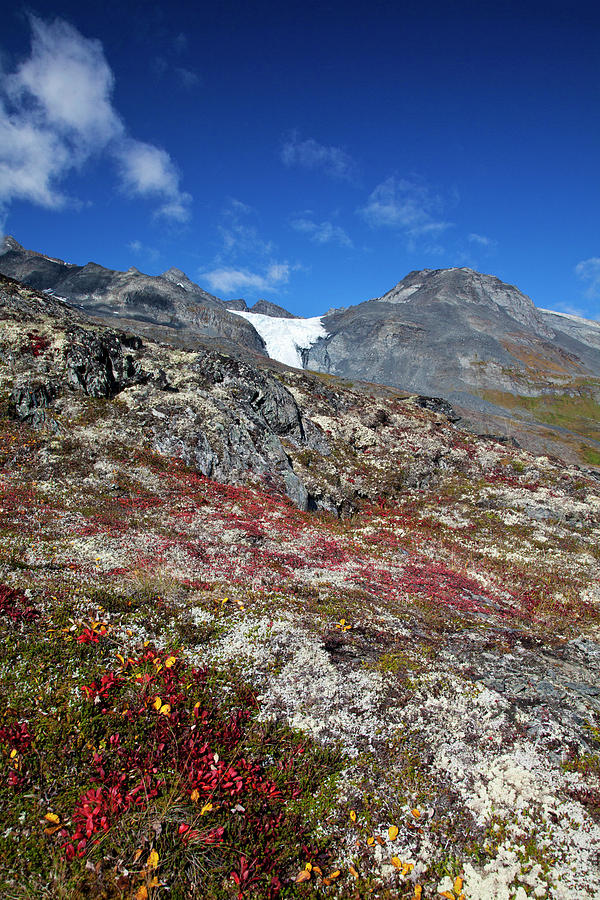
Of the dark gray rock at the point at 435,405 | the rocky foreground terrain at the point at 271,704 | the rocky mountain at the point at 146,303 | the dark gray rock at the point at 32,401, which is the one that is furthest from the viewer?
the rocky mountain at the point at 146,303

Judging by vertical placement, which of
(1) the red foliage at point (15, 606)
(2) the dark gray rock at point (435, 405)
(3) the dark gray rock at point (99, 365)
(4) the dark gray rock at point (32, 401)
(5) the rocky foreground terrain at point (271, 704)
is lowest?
(5) the rocky foreground terrain at point (271, 704)

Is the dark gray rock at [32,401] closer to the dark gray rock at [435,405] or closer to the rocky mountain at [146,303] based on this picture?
the dark gray rock at [435,405]

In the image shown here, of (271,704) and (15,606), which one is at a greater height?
(15,606)

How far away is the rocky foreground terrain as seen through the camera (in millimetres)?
7199

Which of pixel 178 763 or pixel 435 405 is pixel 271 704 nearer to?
pixel 178 763

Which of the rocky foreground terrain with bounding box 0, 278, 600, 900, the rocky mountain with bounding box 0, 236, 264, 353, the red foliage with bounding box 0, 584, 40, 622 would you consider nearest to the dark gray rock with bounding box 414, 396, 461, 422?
the rocky foreground terrain with bounding box 0, 278, 600, 900

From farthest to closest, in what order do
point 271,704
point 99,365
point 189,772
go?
point 99,365 → point 271,704 → point 189,772

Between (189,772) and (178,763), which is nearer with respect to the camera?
(189,772)

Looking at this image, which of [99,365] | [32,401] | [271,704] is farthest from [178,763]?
[99,365]

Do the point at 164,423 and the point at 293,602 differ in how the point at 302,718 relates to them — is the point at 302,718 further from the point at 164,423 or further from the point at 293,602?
the point at 164,423

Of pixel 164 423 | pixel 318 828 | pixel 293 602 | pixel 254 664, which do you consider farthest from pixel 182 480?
pixel 318 828

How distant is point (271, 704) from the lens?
10.9 m

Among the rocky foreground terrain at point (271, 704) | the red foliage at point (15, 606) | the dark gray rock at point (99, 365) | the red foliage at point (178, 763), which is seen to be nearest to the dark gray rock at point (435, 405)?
the rocky foreground terrain at point (271, 704)

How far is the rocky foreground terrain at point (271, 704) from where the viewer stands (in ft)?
23.6
